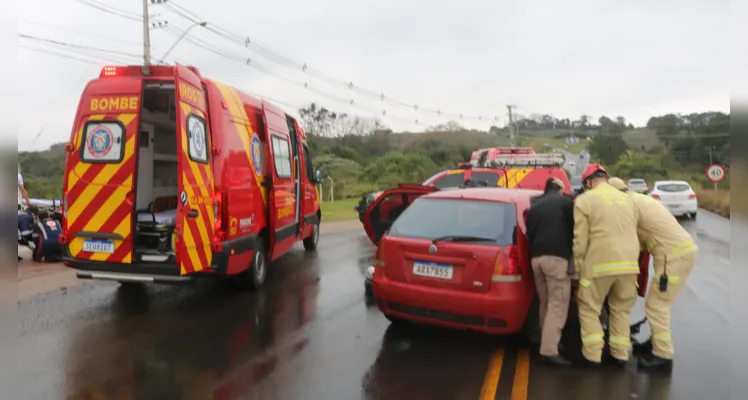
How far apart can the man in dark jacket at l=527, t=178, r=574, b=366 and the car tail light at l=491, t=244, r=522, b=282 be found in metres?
0.18

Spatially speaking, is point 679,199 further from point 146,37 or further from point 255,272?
point 146,37

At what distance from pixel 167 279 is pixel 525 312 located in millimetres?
3915

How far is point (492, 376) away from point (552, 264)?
3.59ft

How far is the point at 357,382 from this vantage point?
13.1ft

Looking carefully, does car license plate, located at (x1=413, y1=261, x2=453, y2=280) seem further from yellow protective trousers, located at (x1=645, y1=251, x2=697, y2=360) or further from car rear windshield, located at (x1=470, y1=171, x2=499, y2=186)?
car rear windshield, located at (x1=470, y1=171, x2=499, y2=186)

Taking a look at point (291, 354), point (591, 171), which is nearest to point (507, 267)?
point (591, 171)

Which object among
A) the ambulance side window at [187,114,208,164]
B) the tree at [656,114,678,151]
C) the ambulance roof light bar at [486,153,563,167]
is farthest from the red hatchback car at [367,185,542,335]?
the tree at [656,114,678,151]

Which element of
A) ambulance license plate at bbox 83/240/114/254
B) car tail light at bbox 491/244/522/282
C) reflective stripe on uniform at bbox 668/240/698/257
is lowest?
ambulance license plate at bbox 83/240/114/254

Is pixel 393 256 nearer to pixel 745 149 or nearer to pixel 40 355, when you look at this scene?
pixel 745 149

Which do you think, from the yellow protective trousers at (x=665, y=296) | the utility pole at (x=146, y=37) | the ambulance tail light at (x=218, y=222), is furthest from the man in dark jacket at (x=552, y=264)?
the utility pole at (x=146, y=37)

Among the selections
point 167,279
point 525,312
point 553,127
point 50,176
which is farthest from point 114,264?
point 553,127

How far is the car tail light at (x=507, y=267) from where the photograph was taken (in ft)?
14.4

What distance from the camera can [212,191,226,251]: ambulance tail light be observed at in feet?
19.6

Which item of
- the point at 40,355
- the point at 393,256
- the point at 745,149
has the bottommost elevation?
the point at 40,355
